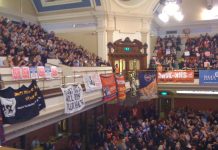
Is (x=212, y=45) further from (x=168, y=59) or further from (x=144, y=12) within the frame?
(x=144, y=12)

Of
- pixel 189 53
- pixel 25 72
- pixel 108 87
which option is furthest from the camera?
pixel 189 53

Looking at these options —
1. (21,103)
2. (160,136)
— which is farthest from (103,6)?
(21,103)

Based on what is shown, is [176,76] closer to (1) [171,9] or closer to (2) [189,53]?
(1) [171,9]

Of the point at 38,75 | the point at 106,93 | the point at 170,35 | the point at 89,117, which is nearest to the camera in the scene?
the point at 38,75

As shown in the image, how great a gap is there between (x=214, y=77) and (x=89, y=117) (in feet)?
26.9

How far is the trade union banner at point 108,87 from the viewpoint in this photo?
13.9m

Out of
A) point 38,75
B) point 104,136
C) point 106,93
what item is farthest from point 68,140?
point 38,75

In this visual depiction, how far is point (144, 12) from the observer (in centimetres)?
2117

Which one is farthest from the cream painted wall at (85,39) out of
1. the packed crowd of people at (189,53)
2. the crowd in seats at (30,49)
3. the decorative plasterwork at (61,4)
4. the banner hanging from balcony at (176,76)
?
the banner hanging from balcony at (176,76)

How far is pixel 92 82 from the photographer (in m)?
12.7

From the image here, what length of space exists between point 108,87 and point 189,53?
10.9 m

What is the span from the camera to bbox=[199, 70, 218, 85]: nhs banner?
1705 centimetres

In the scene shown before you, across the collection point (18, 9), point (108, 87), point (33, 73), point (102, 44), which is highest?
point (18, 9)

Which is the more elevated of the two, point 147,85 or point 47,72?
point 47,72
